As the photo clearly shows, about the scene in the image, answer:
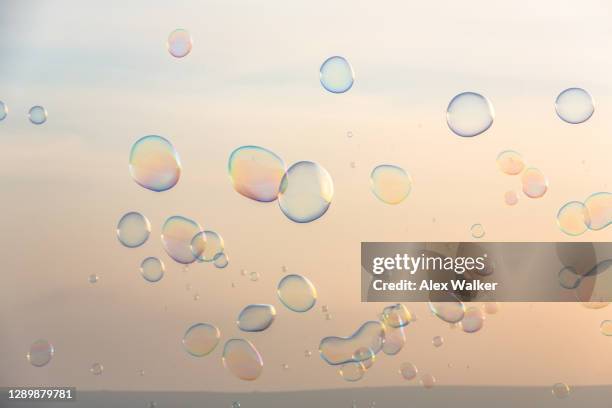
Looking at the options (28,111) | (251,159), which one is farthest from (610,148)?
(28,111)

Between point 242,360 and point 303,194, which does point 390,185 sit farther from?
point 242,360

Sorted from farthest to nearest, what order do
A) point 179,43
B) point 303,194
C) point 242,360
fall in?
point 179,43
point 242,360
point 303,194

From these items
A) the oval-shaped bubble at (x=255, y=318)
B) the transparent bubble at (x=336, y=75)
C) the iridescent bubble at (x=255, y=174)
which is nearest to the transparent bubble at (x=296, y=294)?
the oval-shaped bubble at (x=255, y=318)

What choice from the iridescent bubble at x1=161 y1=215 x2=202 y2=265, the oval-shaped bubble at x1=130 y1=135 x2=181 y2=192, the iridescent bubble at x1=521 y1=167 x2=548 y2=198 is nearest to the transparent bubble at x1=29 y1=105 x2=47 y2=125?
the oval-shaped bubble at x1=130 y1=135 x2=181 y2=192

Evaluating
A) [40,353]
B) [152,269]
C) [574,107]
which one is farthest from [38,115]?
[574,107]

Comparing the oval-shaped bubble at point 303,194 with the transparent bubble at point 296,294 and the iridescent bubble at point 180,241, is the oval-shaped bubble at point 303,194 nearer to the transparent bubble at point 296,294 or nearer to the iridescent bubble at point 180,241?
the transparent bubble at point 296,294
